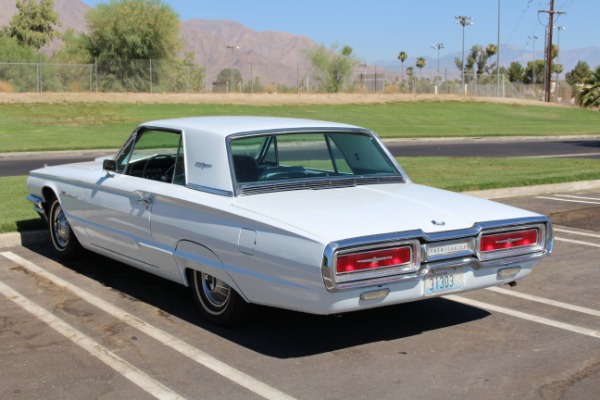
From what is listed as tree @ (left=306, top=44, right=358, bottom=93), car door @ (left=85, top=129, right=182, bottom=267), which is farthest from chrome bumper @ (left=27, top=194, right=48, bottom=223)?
tree @ (left=306, top=44, right=358, bottom=93)

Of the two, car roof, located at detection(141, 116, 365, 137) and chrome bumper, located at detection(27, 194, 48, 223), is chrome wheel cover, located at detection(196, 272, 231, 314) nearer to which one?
car roof, located at detection(141, 116, 365, 137)

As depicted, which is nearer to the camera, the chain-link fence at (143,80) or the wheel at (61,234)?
the wheel at (61,234)

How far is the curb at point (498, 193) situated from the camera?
8492 millimetres

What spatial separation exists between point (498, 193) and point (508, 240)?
278 inches

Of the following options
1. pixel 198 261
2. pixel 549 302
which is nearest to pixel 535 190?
pixel 549 302

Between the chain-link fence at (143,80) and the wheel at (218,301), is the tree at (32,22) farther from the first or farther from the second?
the wheel at (218,301)

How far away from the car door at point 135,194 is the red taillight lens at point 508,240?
246cm

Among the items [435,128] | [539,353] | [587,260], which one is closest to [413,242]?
[539,353]

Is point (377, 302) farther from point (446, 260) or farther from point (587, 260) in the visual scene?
point (587, 260)

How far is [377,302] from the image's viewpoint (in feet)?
15.8

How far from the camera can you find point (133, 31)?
2068 inches

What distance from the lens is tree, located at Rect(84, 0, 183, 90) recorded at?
2068 inches

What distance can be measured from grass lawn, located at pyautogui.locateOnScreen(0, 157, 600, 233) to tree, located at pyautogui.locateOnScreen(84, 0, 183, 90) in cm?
3774

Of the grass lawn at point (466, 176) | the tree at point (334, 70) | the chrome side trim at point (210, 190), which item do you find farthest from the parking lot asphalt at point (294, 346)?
the tree at point (334, 70)
